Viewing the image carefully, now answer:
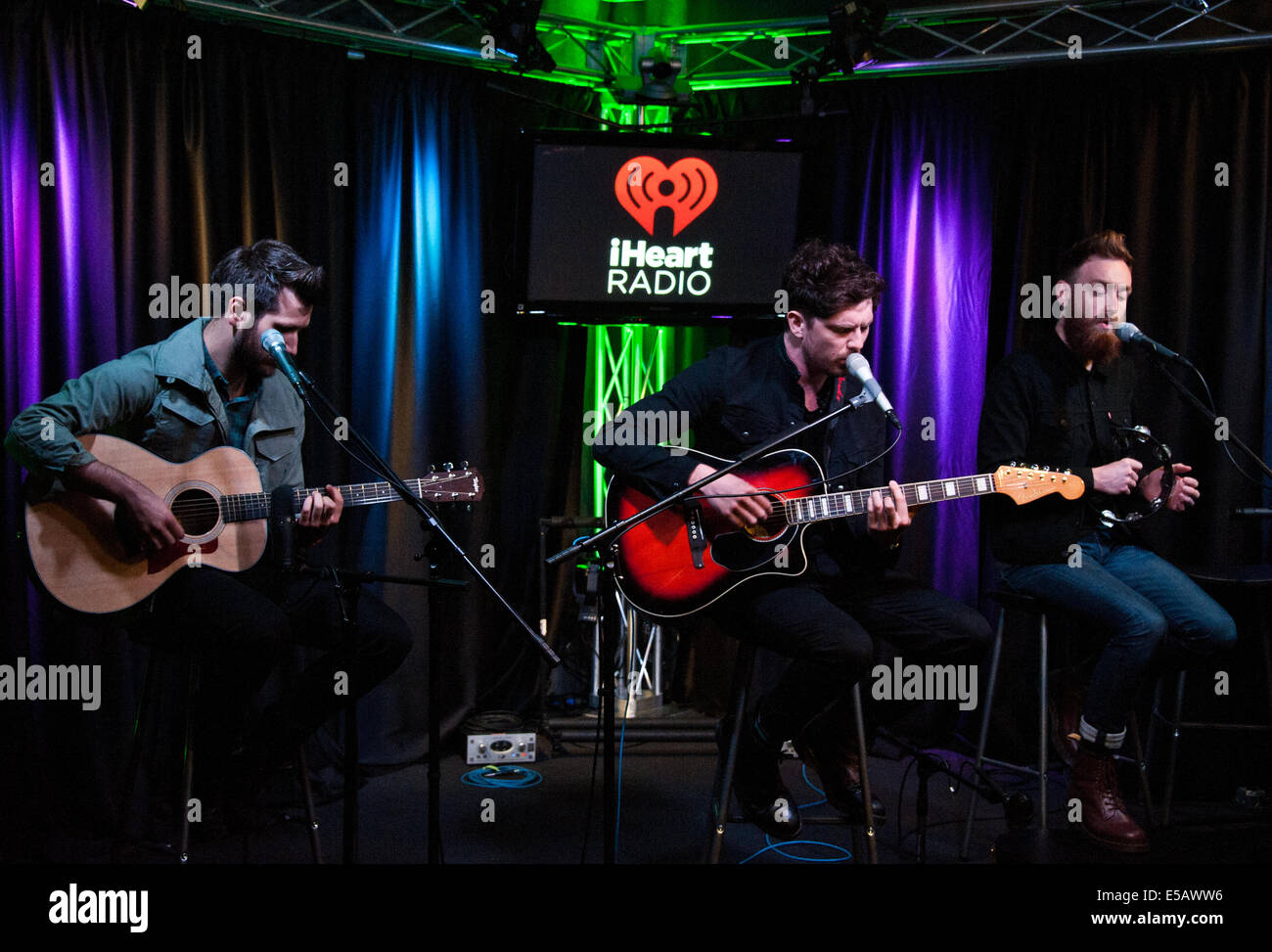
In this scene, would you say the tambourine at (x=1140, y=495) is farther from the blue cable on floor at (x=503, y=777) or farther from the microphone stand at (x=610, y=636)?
the blue cable on floor at (x=503, y=777)

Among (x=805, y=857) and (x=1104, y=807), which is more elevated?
(x=1104, y=807)

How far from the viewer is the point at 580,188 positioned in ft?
16.4

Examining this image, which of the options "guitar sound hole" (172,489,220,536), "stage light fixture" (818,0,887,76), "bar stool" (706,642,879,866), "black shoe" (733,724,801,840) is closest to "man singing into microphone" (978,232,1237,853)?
"bar stool" (706,642,879,866)

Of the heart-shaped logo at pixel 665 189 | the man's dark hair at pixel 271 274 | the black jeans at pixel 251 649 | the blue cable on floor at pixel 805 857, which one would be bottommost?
the blue cable on floor at pixel 805 857

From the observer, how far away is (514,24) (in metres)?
4.66

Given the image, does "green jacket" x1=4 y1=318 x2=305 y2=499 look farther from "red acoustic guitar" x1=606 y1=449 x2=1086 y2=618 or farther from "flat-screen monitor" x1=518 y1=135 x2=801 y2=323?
"flat-screen monitor" x1=518 y1=135 x2=801 y2=323

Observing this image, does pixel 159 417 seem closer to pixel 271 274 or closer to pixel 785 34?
pixel 271 274

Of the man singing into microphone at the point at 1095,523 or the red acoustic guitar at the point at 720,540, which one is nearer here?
the red acoustic guitar at the point at 720,540

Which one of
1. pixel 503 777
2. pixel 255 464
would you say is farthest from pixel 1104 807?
pixel 255 464

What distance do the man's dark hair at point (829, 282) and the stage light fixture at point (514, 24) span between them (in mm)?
1907

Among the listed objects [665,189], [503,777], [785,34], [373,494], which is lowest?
[503,777]

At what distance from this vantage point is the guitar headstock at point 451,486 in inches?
140

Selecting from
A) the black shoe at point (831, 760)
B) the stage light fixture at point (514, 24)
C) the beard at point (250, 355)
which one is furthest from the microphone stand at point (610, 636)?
the stage light fixture at point (514, 24)

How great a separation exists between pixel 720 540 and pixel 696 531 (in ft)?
0.27
